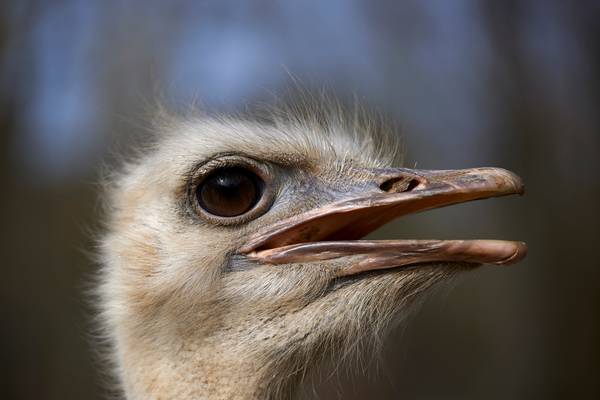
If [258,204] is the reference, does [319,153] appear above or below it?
above

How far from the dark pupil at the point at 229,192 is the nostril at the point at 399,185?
27 centimetres

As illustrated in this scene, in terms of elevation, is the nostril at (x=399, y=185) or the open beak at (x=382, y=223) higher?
the nostril at (x=399, y=185)

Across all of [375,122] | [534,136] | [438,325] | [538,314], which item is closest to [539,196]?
[534,136]

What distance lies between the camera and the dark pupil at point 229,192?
140 centimetres

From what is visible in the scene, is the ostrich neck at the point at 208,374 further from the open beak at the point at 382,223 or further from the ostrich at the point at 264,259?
Result: the open beak at the point at 382,223

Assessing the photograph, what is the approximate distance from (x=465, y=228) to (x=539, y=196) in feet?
1.94

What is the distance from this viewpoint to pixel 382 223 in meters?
1.39

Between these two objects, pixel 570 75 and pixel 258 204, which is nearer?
pixel 258 204

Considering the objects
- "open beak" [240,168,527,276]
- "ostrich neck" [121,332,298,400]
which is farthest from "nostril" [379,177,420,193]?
"ostrich neck" [121,332,298,400]

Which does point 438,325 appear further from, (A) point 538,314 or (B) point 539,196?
(B) point 539,196

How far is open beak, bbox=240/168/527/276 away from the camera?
1.22 meters

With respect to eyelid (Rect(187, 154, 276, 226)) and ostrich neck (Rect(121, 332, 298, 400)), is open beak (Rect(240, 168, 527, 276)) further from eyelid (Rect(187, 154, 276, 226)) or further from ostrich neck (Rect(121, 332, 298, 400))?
ostrich neck (Rect(121, 332, 298, 400))

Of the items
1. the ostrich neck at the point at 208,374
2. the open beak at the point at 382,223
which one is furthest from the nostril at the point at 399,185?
the ostrich neck at the point at 208,374

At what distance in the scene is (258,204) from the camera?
1405 millimetres
